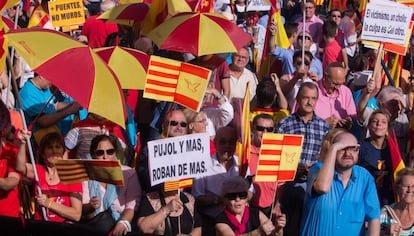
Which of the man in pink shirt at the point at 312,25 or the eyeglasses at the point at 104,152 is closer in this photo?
the eyeglasses at the point at 104,152

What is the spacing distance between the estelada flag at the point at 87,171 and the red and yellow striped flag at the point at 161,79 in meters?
1.08

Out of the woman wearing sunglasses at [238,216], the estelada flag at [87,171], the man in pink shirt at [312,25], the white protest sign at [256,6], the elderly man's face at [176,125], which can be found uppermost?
the white protest sign at [256,6]

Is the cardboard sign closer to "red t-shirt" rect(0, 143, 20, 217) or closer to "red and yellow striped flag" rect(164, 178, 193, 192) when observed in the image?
"red t-shirt" rect(0, 143, 20, 217)

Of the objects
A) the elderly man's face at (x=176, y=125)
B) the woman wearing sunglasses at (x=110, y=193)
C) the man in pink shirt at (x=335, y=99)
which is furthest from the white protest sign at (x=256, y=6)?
the woman wearing sunglasses at (x=110, y=193)

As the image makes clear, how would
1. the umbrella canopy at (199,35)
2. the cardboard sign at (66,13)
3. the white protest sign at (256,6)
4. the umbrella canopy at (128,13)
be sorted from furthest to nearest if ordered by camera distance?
the white protest sign at (256,6)
the cardboard sign at (66,13)
the umbrella canopy at (128,13)
the umbrella canopy at (199,35)

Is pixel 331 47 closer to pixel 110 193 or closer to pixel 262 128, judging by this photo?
pixel 262 128

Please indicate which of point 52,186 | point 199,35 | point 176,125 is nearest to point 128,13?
point 199,35

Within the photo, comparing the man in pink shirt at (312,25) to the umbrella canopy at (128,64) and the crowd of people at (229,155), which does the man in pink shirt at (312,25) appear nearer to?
the crowd of people at (229,155)

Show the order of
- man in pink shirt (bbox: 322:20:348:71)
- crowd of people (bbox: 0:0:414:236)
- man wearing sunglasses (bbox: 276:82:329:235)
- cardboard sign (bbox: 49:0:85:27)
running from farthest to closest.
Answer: man in pink shirt (bbox: 322:20:348:71), cardboard sign (bbox: 49:0:85:27), man wearing sunglasses (bbox: 276:82:329:235), crowd of people (bbox: 0:0:414:236)

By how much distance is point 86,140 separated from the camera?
952 centimetres

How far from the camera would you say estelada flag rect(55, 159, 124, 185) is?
8.04 meters

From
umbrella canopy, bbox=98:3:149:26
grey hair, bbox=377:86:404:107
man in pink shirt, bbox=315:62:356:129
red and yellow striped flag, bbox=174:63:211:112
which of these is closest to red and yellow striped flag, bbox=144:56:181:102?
red and yellow striped flag, bbox=174:63:211:112

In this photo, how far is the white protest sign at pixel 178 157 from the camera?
819 centimetres

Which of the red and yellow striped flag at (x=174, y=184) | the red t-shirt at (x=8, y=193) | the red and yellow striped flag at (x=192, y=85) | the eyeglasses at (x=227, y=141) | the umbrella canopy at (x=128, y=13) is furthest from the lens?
the umbrella canopy at (x=128, y=13)
